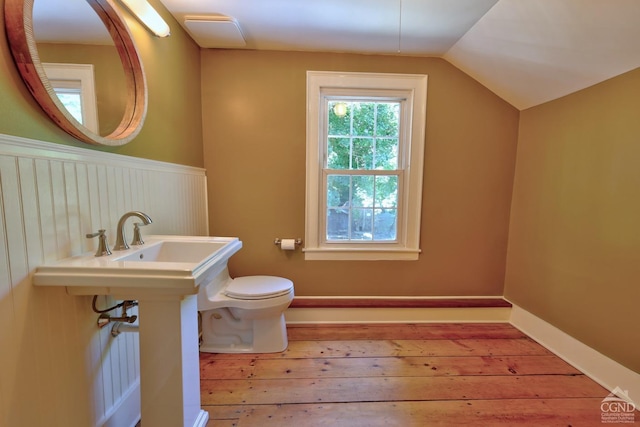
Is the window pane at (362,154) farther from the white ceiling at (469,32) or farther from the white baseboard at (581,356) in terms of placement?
the white baseboard at (581,356)

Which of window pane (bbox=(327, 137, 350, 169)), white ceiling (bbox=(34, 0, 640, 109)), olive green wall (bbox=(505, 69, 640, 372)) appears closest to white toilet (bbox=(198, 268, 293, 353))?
window pane (bbox=(327, 137, 350, 169))

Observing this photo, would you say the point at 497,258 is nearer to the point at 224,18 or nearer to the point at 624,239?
Result: the point at 624,239

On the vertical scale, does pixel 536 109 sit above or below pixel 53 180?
above

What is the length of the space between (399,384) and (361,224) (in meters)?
1.14

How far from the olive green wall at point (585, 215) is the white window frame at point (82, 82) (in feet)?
8.22

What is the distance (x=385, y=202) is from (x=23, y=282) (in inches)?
80.8

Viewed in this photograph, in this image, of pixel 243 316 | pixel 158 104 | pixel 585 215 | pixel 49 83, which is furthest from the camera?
pixel 243 316

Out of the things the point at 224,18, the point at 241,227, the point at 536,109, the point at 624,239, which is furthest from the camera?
the point at 241,227

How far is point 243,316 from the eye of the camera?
1737 mm

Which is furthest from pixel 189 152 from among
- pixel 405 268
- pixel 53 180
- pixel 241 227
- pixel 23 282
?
pixel 405 268

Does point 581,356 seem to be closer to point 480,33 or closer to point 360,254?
point 360,254

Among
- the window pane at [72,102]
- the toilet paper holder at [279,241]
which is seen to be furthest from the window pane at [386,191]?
the window pane at [72,102]

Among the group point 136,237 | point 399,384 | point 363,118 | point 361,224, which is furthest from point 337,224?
point 136,237

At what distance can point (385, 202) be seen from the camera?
2256 mm
